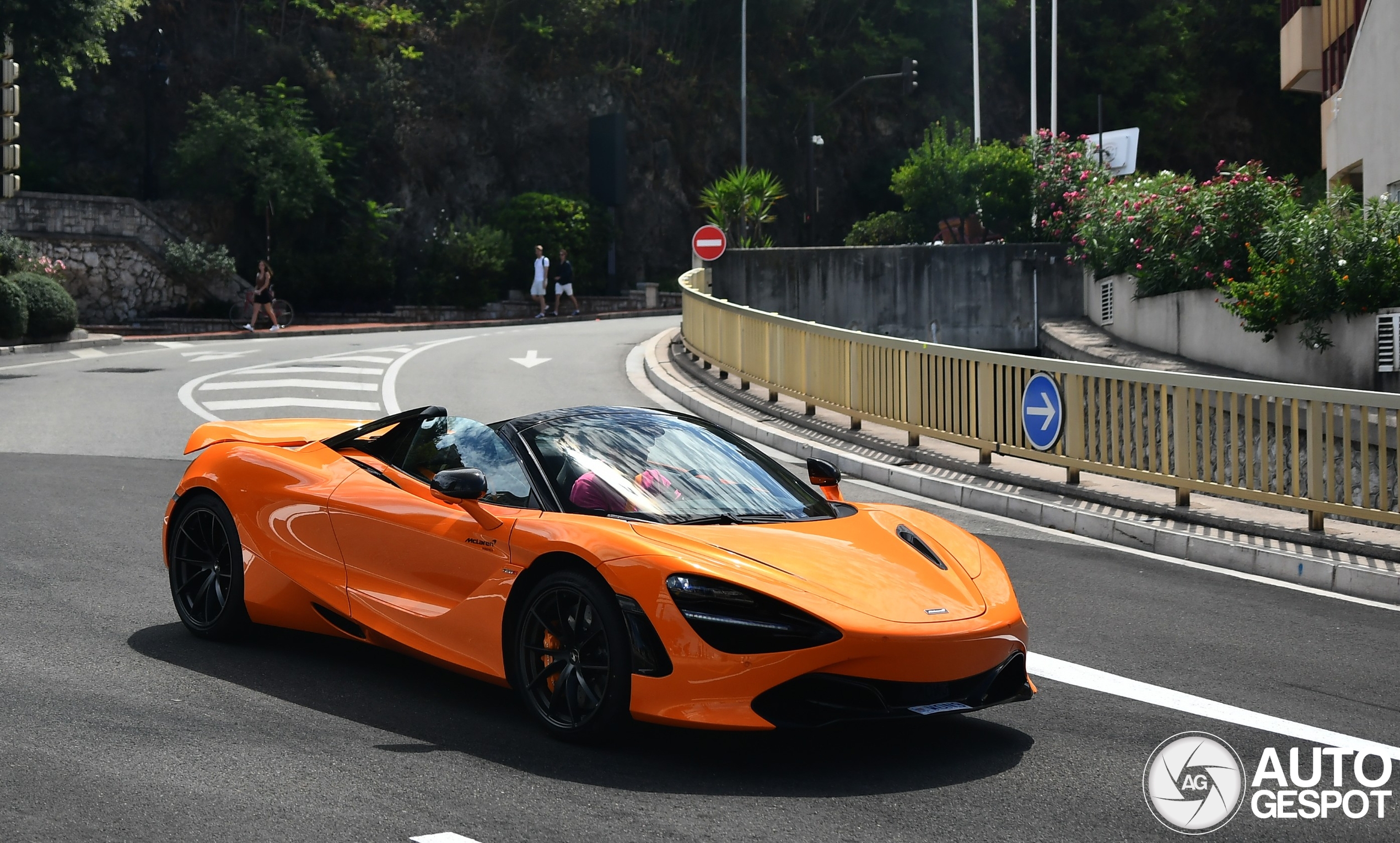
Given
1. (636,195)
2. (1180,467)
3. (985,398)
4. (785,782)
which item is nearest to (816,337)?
(985,398)

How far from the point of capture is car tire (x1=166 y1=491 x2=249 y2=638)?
6512 mm

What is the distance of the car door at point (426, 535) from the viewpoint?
555cm

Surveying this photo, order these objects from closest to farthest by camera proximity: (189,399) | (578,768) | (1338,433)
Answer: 1. (578,768)
2. (1338,433)
3. (189,399)

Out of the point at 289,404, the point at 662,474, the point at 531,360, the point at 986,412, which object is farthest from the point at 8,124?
the point at 662,474

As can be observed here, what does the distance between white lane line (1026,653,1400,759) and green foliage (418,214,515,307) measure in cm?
3883

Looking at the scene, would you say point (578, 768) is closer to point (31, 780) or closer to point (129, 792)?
point (129, 792)

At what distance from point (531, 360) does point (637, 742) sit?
59.6 ft

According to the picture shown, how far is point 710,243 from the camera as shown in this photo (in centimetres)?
2662

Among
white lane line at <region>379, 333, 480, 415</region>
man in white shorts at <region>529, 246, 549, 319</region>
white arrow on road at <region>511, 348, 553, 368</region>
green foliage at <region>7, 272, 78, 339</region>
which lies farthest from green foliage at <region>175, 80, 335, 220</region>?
white arrow on road at <region>511, 348, 553, 368</region>

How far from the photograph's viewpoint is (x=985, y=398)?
40.7 ft

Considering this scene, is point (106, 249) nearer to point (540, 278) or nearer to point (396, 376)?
point (540, 278)

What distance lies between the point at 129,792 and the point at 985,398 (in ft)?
29.8

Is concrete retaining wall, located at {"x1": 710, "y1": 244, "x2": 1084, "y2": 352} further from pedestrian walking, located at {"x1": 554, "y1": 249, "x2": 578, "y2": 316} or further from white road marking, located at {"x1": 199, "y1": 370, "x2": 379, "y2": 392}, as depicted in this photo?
pedestrian walking, located at {"x1": 554, "y1": 249, "x2": 578, "y2": 316}

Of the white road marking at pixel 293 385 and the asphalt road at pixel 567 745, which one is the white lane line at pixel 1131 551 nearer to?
the asphalt road at pixel 567 745
